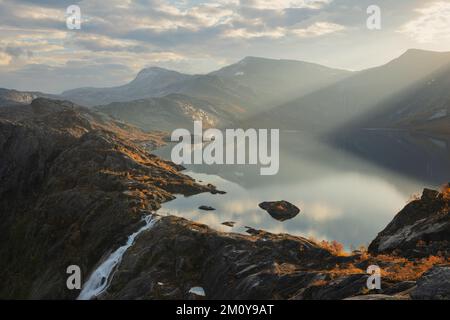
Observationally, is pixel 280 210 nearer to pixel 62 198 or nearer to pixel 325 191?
pixel 325 191

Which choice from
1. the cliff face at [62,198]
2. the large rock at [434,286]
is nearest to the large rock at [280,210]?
the cliff face at [62,198]

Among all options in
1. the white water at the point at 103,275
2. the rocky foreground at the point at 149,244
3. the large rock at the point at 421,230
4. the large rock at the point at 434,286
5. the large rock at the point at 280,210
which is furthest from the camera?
the large rock at the point at 280,210

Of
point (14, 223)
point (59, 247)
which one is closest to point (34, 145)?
point (14, 223)

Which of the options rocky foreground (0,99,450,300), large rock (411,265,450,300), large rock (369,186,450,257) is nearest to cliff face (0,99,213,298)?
rocky foreground (0,99,450,300)

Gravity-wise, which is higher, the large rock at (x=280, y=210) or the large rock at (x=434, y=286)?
the large rock at (x=280, y=210)

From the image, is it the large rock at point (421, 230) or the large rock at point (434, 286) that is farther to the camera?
the large rock at point (421, 230)

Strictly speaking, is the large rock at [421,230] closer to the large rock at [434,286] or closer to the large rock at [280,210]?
the large rock at [434,286]
